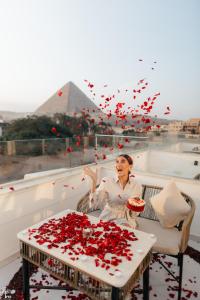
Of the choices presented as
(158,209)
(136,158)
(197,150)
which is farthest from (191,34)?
(158,209)

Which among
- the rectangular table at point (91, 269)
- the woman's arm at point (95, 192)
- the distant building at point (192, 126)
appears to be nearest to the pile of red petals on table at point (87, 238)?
the rectangular table at point (91, 269)

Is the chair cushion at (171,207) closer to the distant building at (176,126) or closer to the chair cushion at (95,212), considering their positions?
the chair cushion at (95,212)

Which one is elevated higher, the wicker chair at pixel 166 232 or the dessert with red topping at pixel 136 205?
the dessert with red topping at pixel 136 205

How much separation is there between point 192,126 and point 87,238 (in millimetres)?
3151

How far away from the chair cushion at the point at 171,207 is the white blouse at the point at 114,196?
0.34m

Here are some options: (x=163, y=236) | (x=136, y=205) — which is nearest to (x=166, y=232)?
(x=163, y=236)

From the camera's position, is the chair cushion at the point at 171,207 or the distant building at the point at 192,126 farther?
the distant building at the point at 192,126

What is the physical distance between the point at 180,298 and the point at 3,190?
2.12 meters

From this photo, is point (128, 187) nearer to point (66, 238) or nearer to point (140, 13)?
point (66, 238)

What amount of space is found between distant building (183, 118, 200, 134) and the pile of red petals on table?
285 centimetres

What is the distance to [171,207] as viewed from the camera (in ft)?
7.91

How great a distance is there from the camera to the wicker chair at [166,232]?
2033 mm

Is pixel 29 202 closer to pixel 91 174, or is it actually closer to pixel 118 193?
pixel 91 174

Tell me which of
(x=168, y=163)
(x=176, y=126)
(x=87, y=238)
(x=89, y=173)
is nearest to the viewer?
(x=87, y=238)
